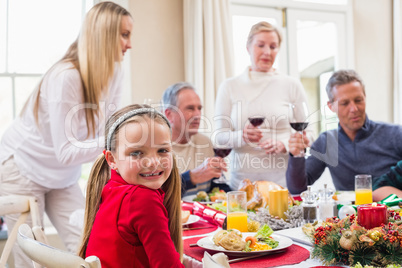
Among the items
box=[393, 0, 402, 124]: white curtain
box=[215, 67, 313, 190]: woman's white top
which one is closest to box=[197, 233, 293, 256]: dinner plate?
box=[215, 67, 313, 190]: woman's white top

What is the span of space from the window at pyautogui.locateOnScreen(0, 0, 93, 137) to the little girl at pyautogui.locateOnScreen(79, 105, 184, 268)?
2.25 metres

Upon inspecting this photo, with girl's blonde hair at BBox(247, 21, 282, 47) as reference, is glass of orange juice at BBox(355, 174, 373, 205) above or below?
below

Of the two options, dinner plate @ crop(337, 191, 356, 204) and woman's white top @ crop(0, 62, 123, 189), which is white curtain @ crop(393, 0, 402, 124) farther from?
woman's white top @ crop(0, 62, 123, 189)

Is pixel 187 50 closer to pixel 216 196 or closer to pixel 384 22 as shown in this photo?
pixel 216 196

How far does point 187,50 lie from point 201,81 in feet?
0.98

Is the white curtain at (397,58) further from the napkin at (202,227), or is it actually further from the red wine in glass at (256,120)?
the napkin at (202,227)

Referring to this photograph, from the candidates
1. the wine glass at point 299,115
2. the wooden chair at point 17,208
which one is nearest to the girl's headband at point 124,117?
the wooden chair at point 17,208

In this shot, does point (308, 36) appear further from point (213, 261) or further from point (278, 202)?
point (213, 261)

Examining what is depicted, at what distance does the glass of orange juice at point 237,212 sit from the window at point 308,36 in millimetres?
2602

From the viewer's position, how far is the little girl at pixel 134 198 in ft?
3.44

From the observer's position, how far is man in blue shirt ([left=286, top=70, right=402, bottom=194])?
230 centimetres

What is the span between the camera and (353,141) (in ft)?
7.72

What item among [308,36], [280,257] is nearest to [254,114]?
[280,257]

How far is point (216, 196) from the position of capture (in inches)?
79.2
